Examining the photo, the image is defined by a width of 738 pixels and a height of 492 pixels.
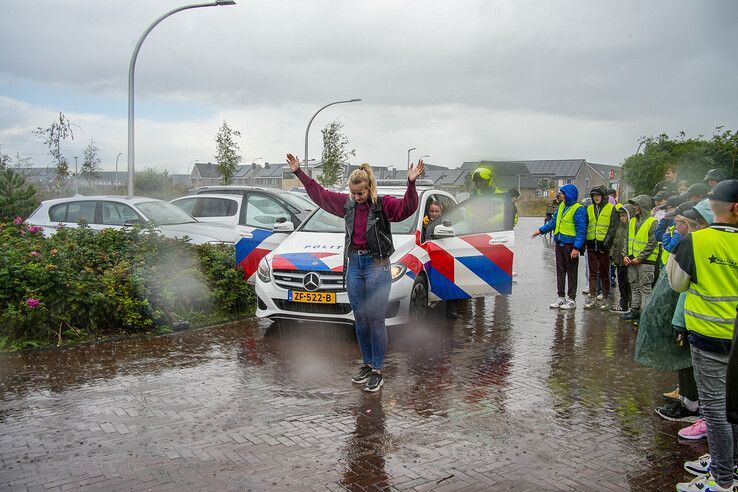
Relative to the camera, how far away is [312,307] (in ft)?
25.9

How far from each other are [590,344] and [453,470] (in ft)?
14.7

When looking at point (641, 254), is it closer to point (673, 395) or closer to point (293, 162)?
point (673, 395)

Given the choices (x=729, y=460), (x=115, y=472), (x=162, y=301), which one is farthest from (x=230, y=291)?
(x=729, y=460)

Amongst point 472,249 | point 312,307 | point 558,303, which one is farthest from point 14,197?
point 558,303

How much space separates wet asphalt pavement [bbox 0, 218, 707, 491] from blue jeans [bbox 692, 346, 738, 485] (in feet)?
1.31

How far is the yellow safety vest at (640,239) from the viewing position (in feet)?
30.8

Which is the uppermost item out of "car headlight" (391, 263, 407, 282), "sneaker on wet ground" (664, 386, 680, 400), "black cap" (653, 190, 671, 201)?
"black cap" (653, 190, 671, 201)

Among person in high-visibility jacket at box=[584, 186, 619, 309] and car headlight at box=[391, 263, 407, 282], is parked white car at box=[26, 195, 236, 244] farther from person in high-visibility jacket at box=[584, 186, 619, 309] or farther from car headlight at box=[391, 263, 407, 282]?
person in high-visibility jacket at box=[584, 186, 619, 309]

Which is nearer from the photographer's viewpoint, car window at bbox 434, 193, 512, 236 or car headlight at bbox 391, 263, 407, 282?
car headlight at bbox 391, 263, 407, 282

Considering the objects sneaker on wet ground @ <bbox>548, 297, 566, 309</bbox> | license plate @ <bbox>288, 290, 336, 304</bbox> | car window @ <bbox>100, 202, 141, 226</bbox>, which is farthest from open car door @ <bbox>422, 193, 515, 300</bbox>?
car window @ <bbox>100, 202, 141, 226</bbox>

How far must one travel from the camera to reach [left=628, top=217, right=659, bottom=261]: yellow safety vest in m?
9.38

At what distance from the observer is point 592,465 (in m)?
4.60

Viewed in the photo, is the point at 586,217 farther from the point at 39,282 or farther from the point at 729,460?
the point at 39,282

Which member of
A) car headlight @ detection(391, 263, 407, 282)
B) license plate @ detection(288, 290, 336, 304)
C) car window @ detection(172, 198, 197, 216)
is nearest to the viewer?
license plate @ detection(288, 290, 336, 304)
